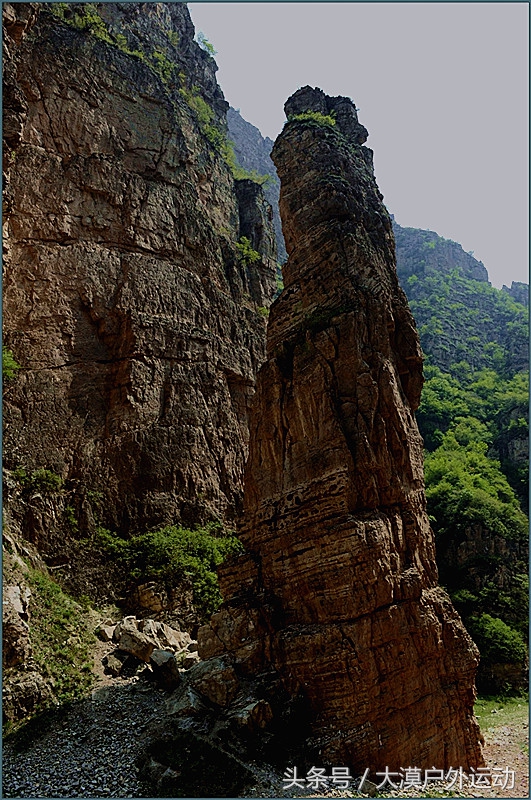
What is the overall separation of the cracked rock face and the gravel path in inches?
98.4

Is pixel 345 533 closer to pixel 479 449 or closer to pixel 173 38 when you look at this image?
pixel 173 38

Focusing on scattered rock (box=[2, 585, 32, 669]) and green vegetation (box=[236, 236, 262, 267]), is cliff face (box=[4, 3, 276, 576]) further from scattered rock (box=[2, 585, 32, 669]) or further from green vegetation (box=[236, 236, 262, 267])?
scattered rock (box=[2, 585, 32, 669])

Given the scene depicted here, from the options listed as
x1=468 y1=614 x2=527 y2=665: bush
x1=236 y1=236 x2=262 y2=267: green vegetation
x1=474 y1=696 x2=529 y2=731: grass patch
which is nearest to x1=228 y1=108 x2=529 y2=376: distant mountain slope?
x1=236 y1=236 x2=262 y2=267: green vegetation

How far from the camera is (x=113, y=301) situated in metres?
26.0

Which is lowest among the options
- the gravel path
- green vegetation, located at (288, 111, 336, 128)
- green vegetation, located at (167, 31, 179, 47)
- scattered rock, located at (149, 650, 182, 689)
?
the gravel path

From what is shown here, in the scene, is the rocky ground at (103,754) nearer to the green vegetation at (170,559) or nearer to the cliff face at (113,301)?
the green vegetation at (170,559)

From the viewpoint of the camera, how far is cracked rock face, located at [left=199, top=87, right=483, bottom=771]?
37.2 ft

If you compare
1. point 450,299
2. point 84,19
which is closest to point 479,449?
point 84,19

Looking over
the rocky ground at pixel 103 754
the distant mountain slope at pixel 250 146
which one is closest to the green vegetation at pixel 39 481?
the rocky ground at pixel 103 754

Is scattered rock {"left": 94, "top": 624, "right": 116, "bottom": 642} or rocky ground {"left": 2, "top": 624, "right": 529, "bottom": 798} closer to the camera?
rocky ground {"left": 2, "top": 624, "right": 529, "bottom": 798}

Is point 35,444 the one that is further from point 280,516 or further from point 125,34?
point 125,34

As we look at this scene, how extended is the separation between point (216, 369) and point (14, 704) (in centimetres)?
1845

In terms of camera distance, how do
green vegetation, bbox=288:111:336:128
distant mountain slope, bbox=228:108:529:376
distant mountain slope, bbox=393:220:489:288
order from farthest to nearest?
distant mountain slope, bbox=393:220:489:288
distant mountain slope, bbox=228:108:529:376
green vegetation, bbox=288:111:336:128

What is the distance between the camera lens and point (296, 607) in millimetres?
12422
